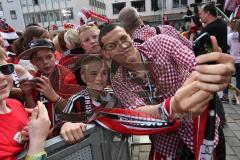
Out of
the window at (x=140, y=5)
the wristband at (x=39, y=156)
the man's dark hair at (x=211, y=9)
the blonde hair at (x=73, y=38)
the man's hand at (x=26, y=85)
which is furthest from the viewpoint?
the window at (x=140, y=5)

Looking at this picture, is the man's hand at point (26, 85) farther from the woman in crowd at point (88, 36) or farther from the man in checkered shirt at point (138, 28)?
the man in checkered shirt at point (138, 28)

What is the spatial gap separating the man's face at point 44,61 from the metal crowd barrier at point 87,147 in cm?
96

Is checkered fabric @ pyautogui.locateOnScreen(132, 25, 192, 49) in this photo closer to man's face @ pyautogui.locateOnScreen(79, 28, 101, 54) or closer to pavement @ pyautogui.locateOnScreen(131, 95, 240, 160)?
man's face @ pyautogui.locateOnScreen(79, 28, 101, 54)

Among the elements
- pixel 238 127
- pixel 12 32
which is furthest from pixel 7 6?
pixel 238 127

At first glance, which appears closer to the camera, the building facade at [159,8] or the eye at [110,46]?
the eye at [110,46]

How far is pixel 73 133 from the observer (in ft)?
5.20

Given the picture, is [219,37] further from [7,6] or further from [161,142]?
[7,6]

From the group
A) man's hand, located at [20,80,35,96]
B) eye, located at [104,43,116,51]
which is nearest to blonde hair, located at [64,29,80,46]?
man's hand, located at [20,80,35,96]

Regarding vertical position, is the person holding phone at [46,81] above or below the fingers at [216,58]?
below

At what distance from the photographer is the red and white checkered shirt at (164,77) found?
1.70 meters

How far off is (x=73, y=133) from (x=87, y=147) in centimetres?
15

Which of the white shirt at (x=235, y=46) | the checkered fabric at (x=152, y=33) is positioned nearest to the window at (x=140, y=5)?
the white shirt at (x=235, y=46)

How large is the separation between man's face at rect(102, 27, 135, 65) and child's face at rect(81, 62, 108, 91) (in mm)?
98

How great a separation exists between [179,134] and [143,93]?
1.81ft
